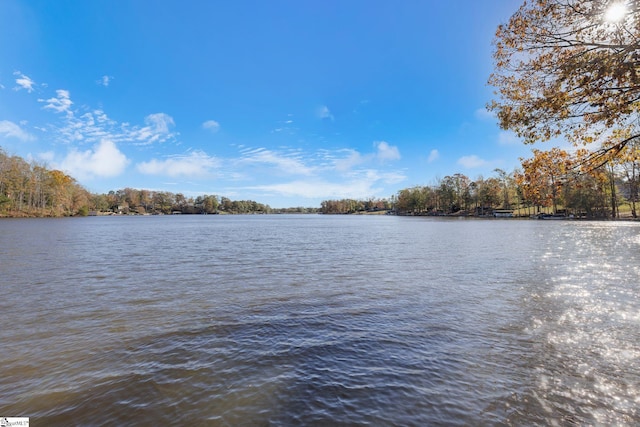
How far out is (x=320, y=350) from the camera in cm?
777

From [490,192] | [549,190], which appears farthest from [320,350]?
[490,192]

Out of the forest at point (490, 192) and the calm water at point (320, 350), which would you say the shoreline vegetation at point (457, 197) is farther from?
the calm water at point (320, 350)

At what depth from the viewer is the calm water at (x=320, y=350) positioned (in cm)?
540

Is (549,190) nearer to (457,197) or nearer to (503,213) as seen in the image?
(503,213)

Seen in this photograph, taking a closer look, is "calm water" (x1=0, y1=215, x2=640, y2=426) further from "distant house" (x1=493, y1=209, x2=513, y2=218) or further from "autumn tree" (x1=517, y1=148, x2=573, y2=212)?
"distant house" (x1=493, y1=209, x2=513, y2=218)

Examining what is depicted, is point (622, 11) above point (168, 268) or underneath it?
above

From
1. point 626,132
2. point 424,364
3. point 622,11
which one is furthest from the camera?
point 626,132

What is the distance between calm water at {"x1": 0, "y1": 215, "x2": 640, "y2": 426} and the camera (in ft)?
17.7

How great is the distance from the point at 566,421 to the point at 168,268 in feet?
65.0

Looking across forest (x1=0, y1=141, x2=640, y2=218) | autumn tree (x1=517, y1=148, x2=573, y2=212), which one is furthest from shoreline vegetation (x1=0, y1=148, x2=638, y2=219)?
autumn tree (x1=517, y1=148, x2=573, y2=212)

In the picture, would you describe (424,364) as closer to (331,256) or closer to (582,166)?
(582,166)

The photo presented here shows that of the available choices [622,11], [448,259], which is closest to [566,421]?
[622,11]

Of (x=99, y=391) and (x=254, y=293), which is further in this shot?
(x=254, y=293)

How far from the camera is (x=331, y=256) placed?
2477 centimetres
